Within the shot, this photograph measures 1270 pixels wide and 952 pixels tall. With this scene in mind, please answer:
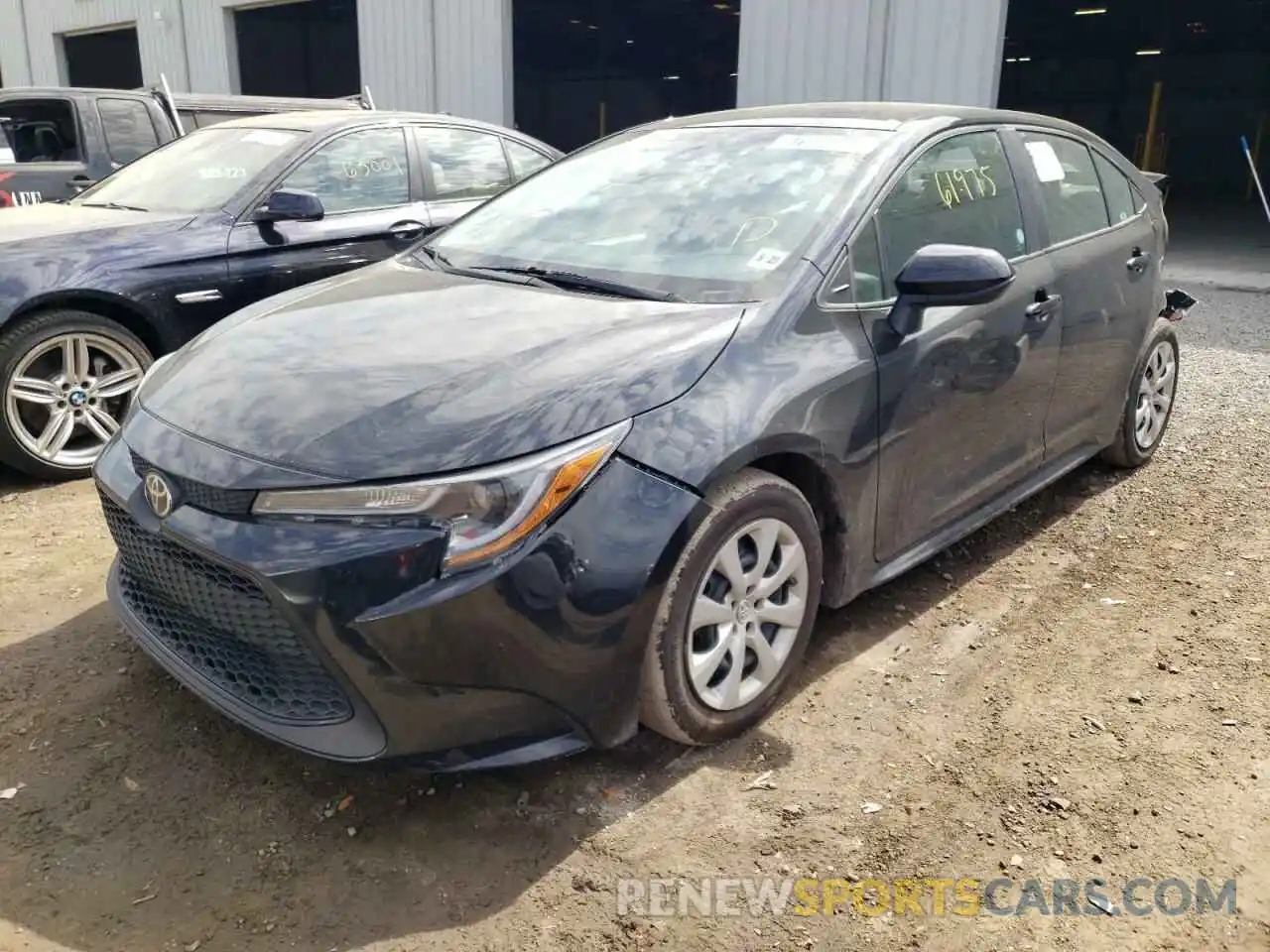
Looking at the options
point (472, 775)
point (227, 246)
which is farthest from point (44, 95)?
point (472, 775)

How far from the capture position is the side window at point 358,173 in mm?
5242

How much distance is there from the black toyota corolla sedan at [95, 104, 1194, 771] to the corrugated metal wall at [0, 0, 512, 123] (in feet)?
34.6

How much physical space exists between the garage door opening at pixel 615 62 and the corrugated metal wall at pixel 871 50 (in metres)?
13.1

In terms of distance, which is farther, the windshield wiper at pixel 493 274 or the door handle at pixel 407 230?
the door handle at pixel 407 230

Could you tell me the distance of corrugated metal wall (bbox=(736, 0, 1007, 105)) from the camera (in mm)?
9742

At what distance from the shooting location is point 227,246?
15.9ft

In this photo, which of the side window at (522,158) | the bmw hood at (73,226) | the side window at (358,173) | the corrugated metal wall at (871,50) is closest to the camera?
the bmw hood at (73,226)

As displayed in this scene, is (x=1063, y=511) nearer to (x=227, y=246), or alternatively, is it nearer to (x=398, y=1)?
(x=227, y=246)

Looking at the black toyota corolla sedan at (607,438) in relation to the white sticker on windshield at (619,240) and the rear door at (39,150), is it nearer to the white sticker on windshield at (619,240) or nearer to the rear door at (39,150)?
the white sticker on windshield at (619,240)

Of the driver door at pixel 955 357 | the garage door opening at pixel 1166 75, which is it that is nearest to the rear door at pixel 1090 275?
the driver door at pixel 955 357

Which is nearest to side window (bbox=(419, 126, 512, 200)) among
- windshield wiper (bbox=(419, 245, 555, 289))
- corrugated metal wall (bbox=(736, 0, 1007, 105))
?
windshield wiper (bbox=(419, 245, 555, 289))

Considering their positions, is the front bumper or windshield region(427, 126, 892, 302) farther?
windshield region(427, 126, 892, 302)

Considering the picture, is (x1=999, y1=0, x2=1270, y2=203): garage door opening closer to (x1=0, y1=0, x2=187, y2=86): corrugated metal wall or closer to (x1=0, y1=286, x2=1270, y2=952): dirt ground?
(x1=0, y1=0, x2=187, y2=86): corrugated metal wall

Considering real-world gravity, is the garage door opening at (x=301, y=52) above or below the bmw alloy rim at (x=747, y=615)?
above
